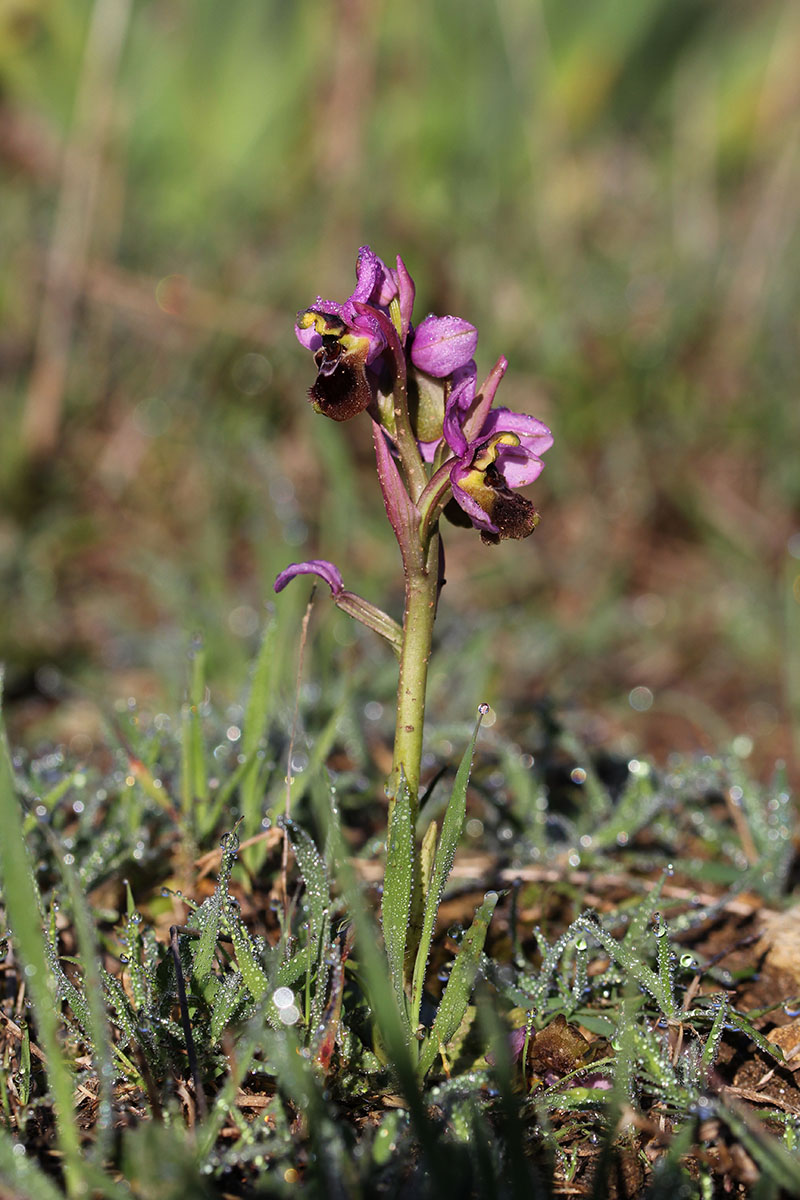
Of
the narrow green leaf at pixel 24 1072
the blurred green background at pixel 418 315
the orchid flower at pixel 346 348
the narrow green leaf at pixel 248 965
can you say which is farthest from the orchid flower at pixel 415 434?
the blurred green background at pixel 418 315

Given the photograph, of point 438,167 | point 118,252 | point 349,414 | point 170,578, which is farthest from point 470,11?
point 349,414

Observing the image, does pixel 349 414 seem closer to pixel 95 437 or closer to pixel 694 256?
pixel 95 437

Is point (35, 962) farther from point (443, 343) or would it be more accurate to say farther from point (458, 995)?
point (443, 343)

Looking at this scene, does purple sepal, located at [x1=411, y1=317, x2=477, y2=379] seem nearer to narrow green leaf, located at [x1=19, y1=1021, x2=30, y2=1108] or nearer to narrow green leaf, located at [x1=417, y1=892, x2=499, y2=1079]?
narrow green leaf, located at [x1=417, y1=892, x2=499, y2=1079]

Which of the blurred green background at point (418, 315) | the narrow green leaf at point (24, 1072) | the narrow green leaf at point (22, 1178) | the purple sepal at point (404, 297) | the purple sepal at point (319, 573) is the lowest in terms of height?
the narrow green leaf at point (22, 1178)

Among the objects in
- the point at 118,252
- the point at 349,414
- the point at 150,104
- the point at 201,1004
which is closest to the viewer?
the point at 349,414

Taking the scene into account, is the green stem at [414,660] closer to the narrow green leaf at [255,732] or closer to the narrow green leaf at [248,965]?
the narrow green leaf at [248,965]
